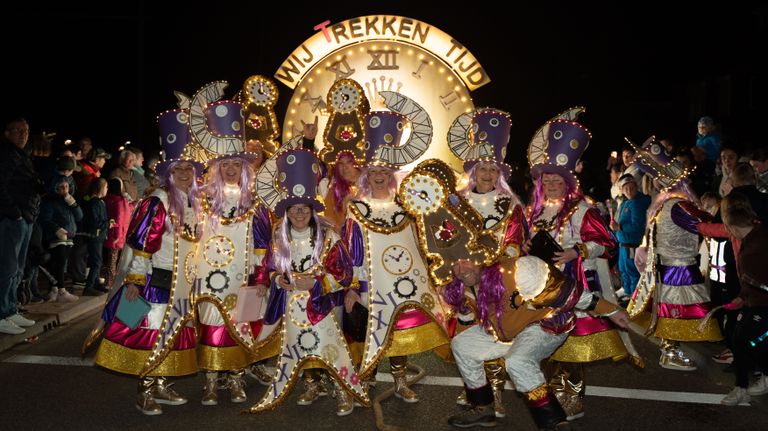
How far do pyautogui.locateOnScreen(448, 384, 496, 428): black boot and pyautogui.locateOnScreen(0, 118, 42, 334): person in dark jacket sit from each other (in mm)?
4871

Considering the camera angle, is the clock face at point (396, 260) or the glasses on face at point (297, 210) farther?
the clock face at point (396, 260)

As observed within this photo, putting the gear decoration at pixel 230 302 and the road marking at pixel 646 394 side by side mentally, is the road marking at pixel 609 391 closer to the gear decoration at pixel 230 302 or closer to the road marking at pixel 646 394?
the road marking at pixel 646 394

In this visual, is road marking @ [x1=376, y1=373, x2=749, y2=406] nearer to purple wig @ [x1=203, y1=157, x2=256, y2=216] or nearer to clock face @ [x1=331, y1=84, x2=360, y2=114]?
purple wig @ [x1=203, y1=157, x2=256, y2=216]

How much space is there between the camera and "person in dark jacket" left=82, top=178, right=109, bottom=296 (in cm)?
1086

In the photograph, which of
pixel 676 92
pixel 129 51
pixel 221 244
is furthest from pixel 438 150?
pixel 676 92

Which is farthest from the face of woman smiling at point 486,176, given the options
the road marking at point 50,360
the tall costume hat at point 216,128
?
the road marking at point 50,360

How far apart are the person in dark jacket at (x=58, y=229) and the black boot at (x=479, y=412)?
6.33m

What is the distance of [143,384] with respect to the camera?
20.1ft

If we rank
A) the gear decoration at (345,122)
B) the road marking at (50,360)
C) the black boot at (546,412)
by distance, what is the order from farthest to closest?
the gear decoration at (345,122)
the road marking at (50,360)
the black boot at (546,412)

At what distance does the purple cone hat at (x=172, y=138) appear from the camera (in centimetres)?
636

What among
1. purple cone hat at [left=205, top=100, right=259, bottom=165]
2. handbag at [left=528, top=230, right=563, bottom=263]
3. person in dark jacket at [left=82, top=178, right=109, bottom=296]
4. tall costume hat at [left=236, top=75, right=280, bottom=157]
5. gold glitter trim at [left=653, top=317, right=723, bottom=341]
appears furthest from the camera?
person in dark jacket at [left=82, top=178, right=109, bottom=296]

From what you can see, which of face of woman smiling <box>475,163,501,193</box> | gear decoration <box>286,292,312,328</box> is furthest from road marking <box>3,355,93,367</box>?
face of woman smiling <box>475,163,501,193</box>

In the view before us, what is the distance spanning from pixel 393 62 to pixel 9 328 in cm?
666

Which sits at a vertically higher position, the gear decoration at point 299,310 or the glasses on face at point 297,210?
the glasses on face at point 297,210
